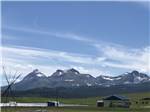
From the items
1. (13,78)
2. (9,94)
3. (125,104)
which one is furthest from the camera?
(125,104)

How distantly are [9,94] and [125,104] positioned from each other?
105951mm

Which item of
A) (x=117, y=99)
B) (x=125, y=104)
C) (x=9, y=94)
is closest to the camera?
(x=9, y=94)

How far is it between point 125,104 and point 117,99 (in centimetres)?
1378

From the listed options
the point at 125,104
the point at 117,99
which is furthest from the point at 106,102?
the point at 125,104

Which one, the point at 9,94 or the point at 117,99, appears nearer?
the point at 9,94

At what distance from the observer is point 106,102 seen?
460ft

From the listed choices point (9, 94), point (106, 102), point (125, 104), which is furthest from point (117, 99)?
point (9, 94)

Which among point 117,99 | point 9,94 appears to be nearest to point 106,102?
point 117,99

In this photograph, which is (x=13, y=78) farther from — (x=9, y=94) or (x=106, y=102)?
(x=106, y=102)

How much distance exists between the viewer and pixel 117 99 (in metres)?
136

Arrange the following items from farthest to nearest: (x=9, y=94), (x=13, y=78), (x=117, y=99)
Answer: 1. (x=117, y=99)
2. (x=9, y=94)
3. (x=13, y=78)

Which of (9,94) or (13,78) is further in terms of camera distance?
(9,94)

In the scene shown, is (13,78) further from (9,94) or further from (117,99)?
(117,99)

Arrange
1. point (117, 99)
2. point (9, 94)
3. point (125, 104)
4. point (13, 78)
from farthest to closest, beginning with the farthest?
point (117, 99) → point (125, 104) → point (9, 94) → point (13, 78)
